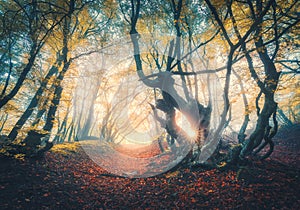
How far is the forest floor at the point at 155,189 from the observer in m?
4.75

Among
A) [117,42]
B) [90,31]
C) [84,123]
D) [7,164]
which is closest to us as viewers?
[7,164]

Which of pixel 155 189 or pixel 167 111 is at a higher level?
pixel 167 111

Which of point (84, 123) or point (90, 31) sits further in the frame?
point (84, 123)

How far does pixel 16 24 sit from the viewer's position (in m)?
6.12

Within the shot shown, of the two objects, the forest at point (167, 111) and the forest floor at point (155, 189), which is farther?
the forest at point (167, 111)

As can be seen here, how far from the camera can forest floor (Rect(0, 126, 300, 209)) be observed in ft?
15.6

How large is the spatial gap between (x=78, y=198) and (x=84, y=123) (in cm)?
1784

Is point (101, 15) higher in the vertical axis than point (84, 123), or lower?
higher

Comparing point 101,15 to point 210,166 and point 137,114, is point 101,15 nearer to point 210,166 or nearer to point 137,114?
point 210,166

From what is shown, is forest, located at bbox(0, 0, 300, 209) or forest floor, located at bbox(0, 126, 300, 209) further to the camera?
forest, located at bbox(0, 0, 300, 209)

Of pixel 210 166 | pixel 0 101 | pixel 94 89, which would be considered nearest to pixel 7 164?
pixel 0 101

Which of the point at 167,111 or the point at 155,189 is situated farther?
the point at 167,111

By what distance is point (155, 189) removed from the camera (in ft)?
21.0

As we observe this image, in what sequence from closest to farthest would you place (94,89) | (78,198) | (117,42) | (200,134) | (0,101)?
(78,198), (0,101), (200,134), (117,42), (94,89)
